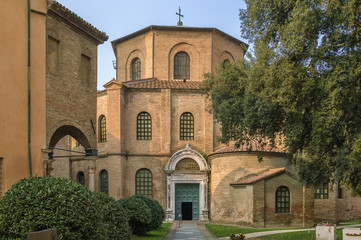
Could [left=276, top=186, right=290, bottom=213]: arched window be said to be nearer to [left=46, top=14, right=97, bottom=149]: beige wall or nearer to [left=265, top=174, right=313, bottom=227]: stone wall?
[left=265, top=174, right=313, bottom=227]: stone wall

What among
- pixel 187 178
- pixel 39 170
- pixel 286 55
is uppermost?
pixel 286 55

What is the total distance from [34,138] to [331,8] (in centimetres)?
1010

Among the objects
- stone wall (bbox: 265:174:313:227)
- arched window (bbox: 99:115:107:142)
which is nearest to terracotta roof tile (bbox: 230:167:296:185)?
stone wall (bbox: 265:174:313:227)

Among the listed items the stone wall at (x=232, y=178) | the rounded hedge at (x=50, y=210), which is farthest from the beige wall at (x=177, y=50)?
the rounded hedge at (x=50, y=210)

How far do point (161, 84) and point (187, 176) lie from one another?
7177 millimetres

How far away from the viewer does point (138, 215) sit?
1781 centimetres

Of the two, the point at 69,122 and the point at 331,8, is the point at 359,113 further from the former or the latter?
the point at 69,122

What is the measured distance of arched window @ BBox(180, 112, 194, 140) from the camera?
31553 millimetres

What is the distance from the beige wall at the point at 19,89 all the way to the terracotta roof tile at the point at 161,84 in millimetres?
17551

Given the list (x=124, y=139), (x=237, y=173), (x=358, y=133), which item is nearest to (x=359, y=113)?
(x=358, y=133)

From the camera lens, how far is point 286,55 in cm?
1368

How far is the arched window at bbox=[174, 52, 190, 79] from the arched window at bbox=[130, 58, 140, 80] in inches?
128

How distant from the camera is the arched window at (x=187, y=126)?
31.6 metres

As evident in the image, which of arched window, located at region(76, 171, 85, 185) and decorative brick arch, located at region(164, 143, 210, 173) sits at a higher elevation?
decorative brick arch, located at region(164, 143, 210, 173)
